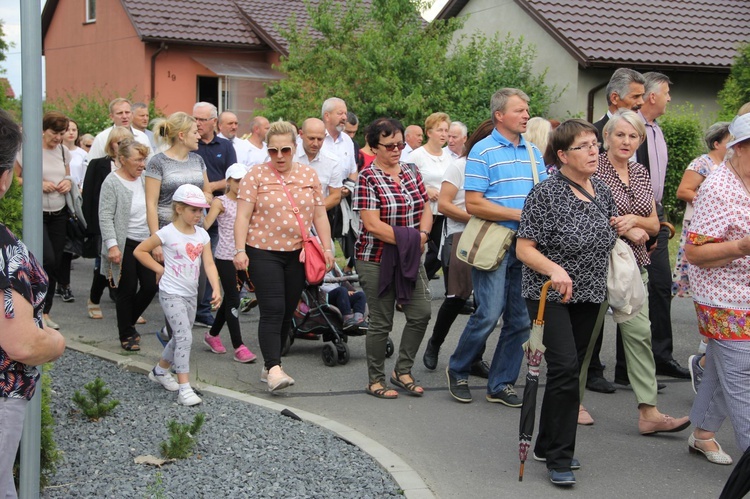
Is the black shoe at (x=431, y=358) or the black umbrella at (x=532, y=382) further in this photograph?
the black shoe at (x=431, y=358)

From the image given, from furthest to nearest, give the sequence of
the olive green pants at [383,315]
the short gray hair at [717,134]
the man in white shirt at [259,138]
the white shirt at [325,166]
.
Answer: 1. the man in white shirt at [259,138]
2. the white shirt at [325,166]
3. the short gray hair at [717,134]
4. the olive green pants at [383,315]

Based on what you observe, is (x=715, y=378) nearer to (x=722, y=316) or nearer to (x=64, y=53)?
(x=722, y=316)

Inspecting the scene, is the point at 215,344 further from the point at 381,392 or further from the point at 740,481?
the point at 740,481

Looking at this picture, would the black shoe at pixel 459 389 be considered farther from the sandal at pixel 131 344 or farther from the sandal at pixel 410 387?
the sandal at pixel 131 344

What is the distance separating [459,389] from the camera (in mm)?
7082

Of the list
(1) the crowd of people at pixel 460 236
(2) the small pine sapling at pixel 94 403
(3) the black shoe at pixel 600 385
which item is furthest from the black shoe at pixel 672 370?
(2) the small pine sapling at pixel 94 403

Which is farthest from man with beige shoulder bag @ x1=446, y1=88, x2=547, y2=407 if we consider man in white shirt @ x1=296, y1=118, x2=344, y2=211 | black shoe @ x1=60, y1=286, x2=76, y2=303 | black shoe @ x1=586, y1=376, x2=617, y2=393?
black shoe @ x1=60, y1=286, x2=76, y2=303

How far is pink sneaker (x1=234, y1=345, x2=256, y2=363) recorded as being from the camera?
8.25 metres

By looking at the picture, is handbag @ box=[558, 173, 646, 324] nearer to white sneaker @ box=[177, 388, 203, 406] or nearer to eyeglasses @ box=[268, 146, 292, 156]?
eyeglasses @ box=[268, 146, 292, 156]

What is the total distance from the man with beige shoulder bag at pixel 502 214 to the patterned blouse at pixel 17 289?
3769 millimetres

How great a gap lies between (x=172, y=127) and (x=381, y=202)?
7.48 ft

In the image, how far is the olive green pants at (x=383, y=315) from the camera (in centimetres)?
705

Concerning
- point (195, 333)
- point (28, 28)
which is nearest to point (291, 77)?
point (195, 333)

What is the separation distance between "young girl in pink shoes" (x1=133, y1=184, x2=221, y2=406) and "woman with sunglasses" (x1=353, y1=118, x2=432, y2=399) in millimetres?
1144
